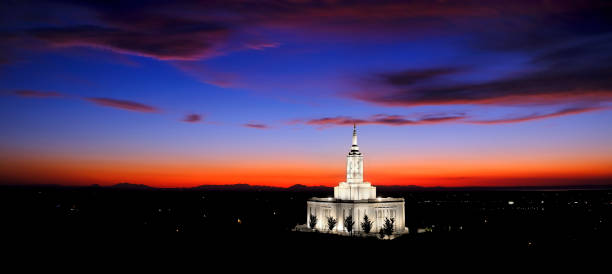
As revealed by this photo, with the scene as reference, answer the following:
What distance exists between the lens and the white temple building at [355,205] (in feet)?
219

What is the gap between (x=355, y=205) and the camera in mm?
66625

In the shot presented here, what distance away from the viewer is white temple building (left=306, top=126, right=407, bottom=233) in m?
66.9

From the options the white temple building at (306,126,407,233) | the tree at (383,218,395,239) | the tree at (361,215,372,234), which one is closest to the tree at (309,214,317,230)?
the white temple building at (306,126,407,233)

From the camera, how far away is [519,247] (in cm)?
5912

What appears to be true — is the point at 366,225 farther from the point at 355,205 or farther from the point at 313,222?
the point at 313,222

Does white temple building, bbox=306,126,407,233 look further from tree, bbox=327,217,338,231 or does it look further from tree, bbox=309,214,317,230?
tree, bbox=309,214,317,230

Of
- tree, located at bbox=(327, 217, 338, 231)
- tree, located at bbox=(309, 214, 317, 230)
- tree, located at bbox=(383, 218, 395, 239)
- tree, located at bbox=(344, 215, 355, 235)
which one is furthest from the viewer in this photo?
tree, located at bbox=(309, 214, 317, 230)

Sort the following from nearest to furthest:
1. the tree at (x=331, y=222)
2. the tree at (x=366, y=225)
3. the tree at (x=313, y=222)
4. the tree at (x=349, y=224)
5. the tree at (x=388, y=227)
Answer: the tree at (x=388, y=227)
the tree at (x=366, y=225)
the tree at (x=349, y=224)
the tree at (x=331, y=222)
the tree at (x=313, y=222)

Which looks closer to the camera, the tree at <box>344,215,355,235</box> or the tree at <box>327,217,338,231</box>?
the tree at <box>344,215,355,235</box>

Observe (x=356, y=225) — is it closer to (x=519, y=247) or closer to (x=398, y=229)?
(x=398, y=229)

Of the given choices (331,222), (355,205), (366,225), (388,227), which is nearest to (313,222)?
(331,222)

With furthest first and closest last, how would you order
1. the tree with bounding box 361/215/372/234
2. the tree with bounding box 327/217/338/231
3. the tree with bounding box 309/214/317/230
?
the tree with bounding box 309/214/317/230
the tree with bounding box 327/217/338/231
the tree with bounding box 361/215/372/234

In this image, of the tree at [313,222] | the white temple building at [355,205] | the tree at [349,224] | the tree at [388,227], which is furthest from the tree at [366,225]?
the tree at [313,222]

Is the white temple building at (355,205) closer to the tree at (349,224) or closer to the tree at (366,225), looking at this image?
the tree at (349,224)
